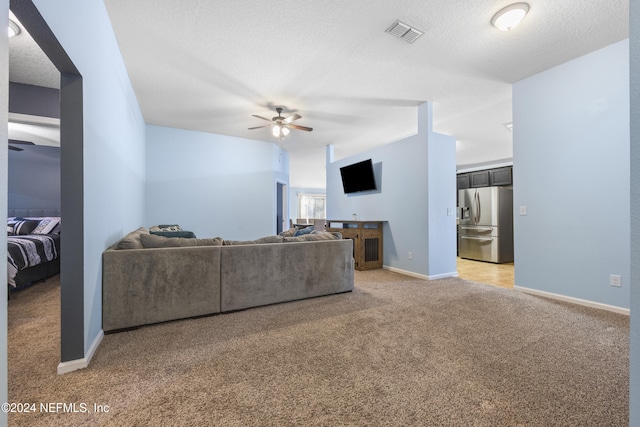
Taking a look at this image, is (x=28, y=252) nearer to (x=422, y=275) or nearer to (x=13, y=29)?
(x=13, y=29)

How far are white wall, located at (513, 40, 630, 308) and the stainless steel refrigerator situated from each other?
94.7 inches

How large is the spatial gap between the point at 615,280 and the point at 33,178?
8802mm

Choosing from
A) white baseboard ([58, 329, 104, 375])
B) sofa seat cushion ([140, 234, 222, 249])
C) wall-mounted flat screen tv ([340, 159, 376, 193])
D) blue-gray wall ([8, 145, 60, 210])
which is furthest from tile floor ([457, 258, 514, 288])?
blue-gray wall ([8, 145, 60, 210])

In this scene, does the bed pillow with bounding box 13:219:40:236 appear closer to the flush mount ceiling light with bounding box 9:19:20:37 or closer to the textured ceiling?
the textured ceiling

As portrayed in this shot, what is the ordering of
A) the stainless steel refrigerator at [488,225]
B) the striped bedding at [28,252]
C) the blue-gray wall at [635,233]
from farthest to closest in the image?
the stainless steel refrigerator at [488,225] < the striped bedding at [28,252] < the blue-gray wall at [635,233]

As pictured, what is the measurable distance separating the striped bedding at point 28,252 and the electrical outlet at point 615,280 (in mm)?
6023

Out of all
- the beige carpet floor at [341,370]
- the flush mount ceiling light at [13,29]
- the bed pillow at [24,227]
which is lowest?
the beige carpet floor at [341,370]

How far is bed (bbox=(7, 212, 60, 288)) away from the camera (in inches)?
117

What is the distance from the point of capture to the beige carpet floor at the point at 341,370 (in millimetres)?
1289

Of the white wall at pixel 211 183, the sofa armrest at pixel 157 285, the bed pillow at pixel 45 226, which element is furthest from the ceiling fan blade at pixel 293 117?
the bed pillow at pixel 45 226

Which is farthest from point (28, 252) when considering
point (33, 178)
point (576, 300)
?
point (576, 300)

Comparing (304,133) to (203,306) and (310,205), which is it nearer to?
(203,306)

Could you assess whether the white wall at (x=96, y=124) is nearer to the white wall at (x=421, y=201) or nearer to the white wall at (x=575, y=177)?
the white wall at (x=421, y=201)

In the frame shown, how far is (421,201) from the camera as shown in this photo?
13.5ft
